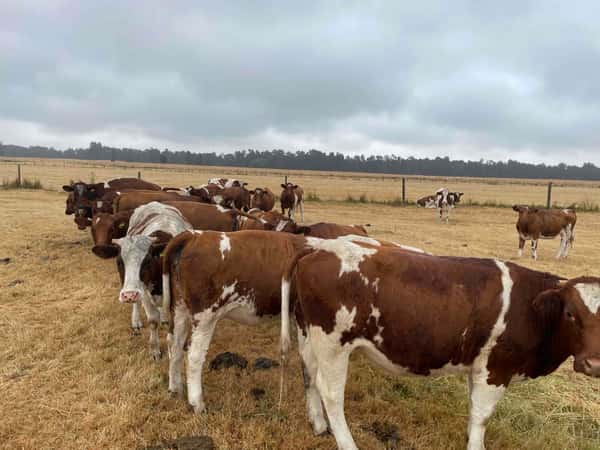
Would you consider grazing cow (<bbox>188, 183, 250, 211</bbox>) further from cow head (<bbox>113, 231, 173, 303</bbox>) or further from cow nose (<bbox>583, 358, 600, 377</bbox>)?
cow nose (<bbox>583, 358, 600, 377</bbox>)

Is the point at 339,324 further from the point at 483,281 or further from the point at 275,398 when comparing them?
the point at 275,398

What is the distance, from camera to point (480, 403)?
3355 millimetres

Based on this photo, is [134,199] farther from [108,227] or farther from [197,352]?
[197,352]

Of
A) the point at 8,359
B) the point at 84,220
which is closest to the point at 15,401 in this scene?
the point at 8,359

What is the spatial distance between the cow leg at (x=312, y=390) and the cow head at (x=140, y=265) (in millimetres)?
1844

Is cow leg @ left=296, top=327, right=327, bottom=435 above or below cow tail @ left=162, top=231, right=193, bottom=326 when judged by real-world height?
below

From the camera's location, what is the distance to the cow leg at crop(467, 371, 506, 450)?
3.32m

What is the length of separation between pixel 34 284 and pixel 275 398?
19.4ft

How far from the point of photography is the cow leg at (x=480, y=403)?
332 cm

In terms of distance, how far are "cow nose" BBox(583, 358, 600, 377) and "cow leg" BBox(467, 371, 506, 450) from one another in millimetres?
631

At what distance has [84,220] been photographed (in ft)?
35.0

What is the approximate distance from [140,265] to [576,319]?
412 centimetres

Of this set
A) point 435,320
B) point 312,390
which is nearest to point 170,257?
point 312,390

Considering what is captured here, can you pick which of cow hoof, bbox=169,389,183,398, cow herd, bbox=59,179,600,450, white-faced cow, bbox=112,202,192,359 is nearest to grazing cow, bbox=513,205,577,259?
cow herd, bbox=59,179,600,450
